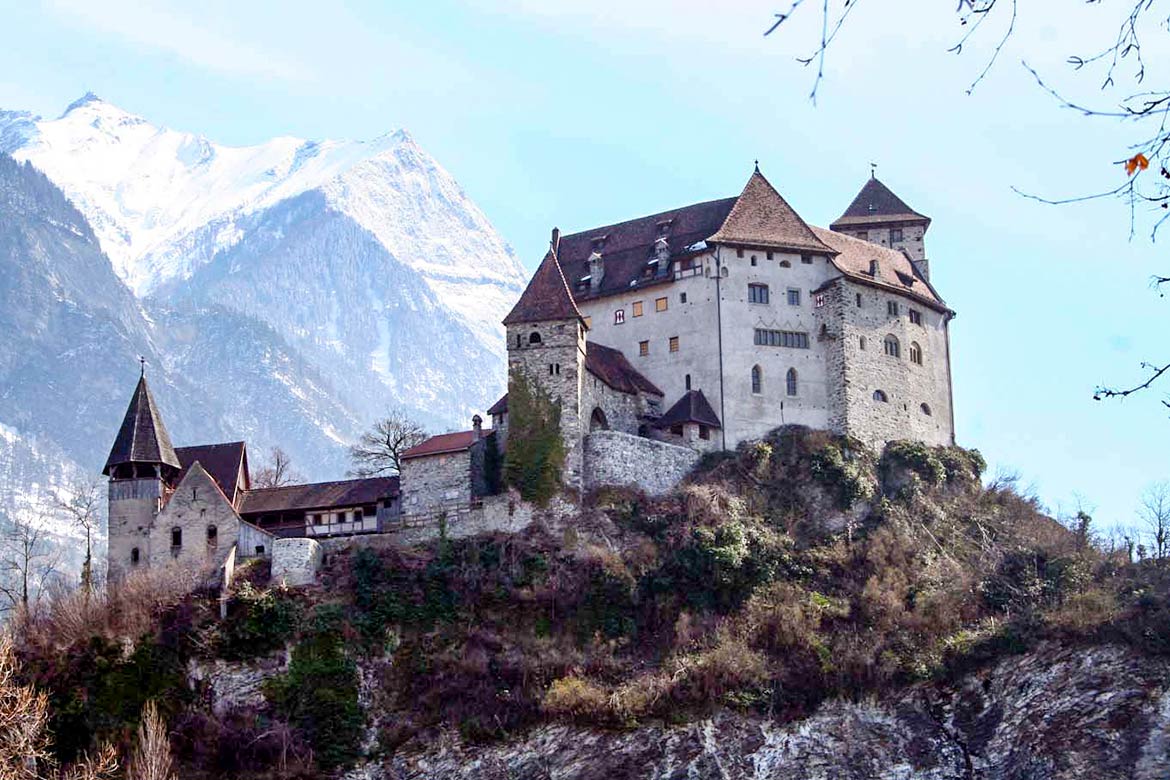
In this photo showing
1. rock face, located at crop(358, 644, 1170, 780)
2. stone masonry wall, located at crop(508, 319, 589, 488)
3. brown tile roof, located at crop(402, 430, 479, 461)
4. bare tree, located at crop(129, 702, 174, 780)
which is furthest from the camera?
stone masonry wall, located at crop(508, 319, 589, 488)

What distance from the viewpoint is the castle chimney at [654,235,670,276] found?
80188mm

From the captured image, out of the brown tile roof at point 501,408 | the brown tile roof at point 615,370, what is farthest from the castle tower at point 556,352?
the brown tile roof at point 615,370

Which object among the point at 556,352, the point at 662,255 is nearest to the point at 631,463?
the point at 556,352

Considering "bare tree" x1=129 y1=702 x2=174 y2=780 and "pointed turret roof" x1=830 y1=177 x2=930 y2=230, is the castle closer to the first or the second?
"pointed turret roof" x1=830 y1=177 x2=930 y2=230

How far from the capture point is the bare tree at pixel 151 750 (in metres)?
55.0

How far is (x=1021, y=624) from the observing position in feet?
215

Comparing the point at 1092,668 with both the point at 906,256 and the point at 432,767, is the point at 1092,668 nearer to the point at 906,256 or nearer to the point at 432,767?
the point at 432,767

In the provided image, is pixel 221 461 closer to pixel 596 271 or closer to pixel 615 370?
pixel 615 370

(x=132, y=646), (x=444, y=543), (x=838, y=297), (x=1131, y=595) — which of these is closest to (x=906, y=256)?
(x=838, y=297)

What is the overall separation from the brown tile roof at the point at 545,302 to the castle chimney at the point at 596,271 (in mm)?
6580

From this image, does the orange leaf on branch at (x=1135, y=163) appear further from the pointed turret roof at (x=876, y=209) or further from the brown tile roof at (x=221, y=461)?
the pointed turret roof at (x=876, y=209)

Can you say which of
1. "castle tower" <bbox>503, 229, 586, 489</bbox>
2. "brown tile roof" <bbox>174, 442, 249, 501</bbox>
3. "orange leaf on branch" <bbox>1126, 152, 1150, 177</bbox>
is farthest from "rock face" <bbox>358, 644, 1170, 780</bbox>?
"orange leaf on branch" <bbox>1126, 152, 1150, 177</bbox>

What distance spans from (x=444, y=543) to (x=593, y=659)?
8.39 m

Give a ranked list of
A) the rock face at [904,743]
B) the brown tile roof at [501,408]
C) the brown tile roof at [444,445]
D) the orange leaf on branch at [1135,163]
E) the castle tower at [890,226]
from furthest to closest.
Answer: the castle tower at [890,226]
the brown tile roof at [501,408]
the brown tile roof at [444,445]
the rock face at [904,743]
the orange leaf on branch at [1135,163]
